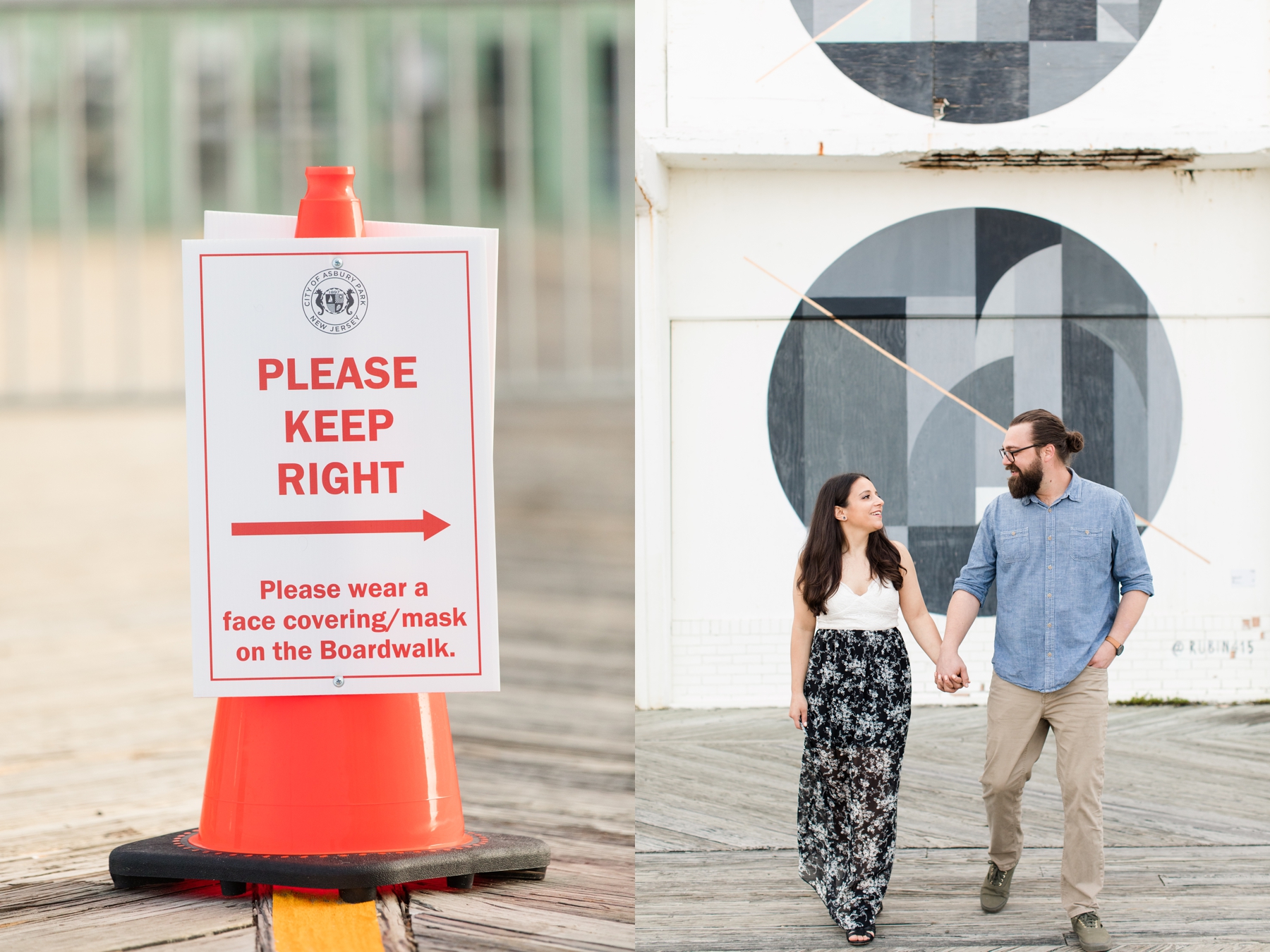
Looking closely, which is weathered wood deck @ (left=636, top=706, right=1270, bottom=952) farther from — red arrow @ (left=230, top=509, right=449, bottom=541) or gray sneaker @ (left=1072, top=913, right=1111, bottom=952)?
red arrow @ (left=230, top=509, right=449, bottom=541)

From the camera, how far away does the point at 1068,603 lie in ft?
9.55

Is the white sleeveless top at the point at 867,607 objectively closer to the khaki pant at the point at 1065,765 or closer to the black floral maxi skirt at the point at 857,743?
the black floral maxi skirt at the point at 857,743

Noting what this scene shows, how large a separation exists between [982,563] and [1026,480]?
0.69 feet

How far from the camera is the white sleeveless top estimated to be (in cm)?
304

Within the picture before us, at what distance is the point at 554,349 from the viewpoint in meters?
11.3

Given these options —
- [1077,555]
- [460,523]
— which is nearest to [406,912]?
[460,523]

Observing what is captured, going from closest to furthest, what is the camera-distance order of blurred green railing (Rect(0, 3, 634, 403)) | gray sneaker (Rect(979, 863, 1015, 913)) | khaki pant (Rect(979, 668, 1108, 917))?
khaki pant (Rect(979, 668, 1108, 917))
gray sneaker (Rect(979, 863, 1015, 913))
blurred green railing (Rect(0, 3, 634, 403))

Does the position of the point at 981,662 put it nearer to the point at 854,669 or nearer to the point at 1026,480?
the point at 854,669

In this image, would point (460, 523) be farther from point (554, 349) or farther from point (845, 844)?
point (554, 349)

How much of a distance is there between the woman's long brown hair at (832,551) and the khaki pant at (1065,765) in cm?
35

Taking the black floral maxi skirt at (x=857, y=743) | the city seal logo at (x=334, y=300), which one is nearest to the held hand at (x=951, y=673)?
the black floral maxi skirt at (x=857, y=743)

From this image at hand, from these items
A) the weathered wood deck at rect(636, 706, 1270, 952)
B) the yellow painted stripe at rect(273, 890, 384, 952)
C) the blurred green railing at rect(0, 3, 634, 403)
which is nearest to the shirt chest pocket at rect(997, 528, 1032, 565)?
the weathered wood deck at rect(636, 706, 1270, 952)

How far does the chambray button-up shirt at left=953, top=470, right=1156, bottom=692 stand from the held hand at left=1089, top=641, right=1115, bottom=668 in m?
0.01

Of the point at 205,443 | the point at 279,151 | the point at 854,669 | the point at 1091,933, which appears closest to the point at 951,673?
the point at 854,669
